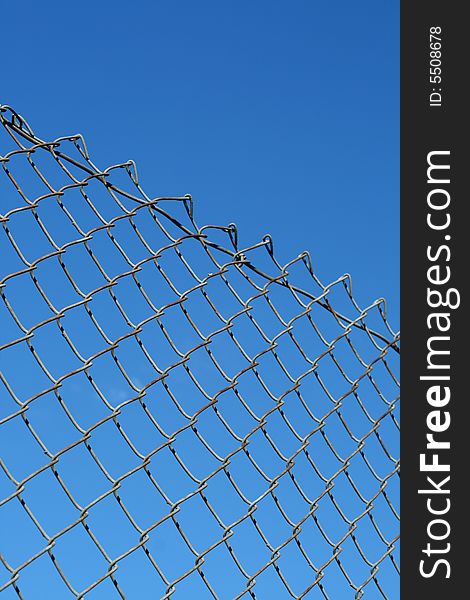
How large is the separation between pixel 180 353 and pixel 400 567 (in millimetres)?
1103

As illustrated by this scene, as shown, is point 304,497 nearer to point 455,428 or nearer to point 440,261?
point 455,428

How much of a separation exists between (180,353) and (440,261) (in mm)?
1128

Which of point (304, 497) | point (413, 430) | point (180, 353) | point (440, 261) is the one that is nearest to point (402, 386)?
point (413, 430)

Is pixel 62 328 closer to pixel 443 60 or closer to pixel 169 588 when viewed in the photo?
pixel 169 588

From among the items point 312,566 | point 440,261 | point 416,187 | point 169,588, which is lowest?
point 169,588

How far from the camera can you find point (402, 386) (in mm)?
2998

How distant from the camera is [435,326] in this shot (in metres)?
2.95

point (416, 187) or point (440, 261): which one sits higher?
point (416, 187)

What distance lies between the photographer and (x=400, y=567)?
2.79 meters

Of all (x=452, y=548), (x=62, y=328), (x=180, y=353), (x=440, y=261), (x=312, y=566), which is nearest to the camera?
(x=62, y=328)

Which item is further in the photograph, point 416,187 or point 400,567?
point 416,187

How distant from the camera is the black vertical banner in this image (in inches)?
110

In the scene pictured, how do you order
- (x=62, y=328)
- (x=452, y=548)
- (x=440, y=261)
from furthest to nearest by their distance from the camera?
(x=440, y=261) < (x=452, y=548) < (x=62, y=328)

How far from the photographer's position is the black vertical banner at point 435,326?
2.80 metres
